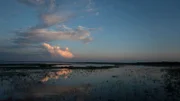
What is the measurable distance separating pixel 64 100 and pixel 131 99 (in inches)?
182

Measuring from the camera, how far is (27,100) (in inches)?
508

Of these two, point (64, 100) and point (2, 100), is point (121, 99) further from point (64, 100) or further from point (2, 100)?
point (2, 100)

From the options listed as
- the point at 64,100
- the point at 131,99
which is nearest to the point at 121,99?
the point at 131,99

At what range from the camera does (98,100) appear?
493 inches

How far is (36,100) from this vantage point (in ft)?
41.8

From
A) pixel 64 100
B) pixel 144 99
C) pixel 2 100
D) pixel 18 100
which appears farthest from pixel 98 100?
pixel 2 100

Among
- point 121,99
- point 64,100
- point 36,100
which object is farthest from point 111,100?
point 36,100

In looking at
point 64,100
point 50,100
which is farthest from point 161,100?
point 50,100

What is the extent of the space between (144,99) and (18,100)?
880 centimetres

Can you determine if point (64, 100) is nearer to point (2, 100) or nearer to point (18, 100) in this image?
point (18, 100)

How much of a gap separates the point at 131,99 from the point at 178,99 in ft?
10.8

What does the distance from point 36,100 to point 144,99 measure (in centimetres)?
751

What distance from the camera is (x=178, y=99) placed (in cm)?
1284

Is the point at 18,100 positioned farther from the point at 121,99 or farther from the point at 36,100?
the point at 121,99
